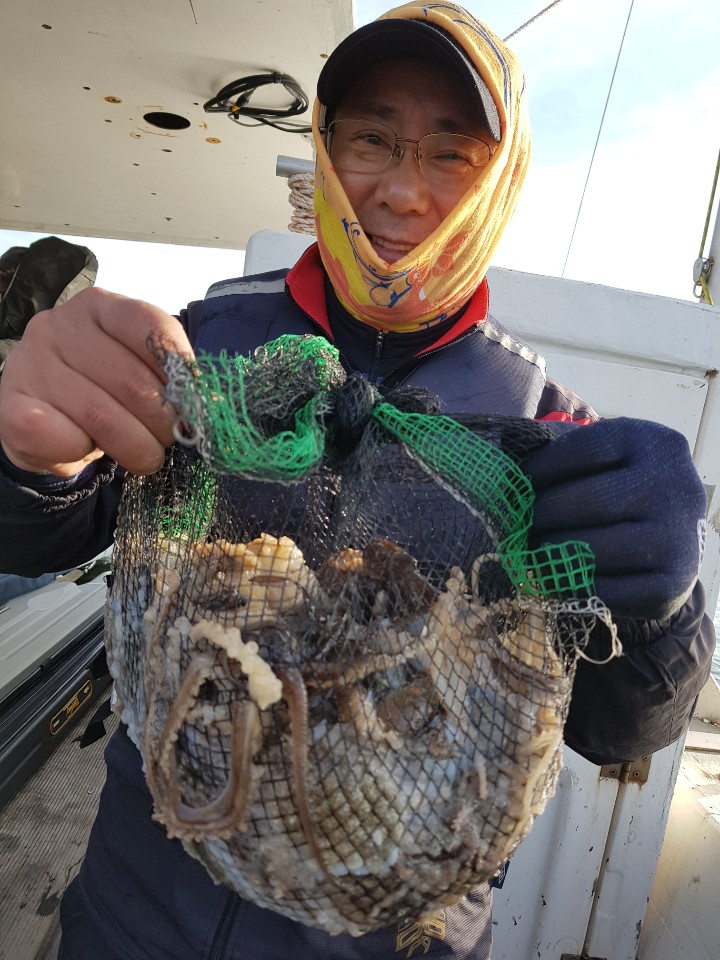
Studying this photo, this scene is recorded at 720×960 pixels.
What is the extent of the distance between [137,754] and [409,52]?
1614 mm

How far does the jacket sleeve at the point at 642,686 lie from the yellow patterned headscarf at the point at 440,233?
84cm

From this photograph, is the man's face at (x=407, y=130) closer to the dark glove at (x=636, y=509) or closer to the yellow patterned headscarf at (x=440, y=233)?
the yellow patterned headscarf at (x=440, y=233)

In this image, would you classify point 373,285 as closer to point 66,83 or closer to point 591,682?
point 591,682

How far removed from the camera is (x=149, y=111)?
3588mm

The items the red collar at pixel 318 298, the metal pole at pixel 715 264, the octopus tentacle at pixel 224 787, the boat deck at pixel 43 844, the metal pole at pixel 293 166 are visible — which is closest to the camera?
the octopus tentacle at pixel 224 787

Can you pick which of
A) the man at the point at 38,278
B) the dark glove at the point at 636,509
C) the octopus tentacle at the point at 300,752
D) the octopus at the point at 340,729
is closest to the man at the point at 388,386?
the dark glove at the point at 636,509

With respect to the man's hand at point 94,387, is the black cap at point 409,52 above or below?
above

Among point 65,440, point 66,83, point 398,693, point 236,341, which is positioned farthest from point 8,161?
point 398,693

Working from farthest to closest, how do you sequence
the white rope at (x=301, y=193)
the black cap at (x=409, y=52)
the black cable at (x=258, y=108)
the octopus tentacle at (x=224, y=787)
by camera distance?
the black cable at (x=258, y=108), the white rope at (x=301, y=193), the black cap at (x=409, y=52), the octopus tentacle at (x=224, y=787)

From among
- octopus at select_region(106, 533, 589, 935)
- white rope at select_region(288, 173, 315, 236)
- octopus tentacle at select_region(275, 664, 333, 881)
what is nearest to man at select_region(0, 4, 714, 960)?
octopus at select_region(106, 533, 589, 935)

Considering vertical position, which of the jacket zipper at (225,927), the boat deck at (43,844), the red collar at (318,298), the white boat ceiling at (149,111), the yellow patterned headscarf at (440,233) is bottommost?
the boat deck at (43,844)

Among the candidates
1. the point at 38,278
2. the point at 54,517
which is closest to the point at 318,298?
the point at 54,517

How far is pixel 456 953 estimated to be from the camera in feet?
3.95

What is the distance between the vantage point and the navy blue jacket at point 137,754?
3.48ft
